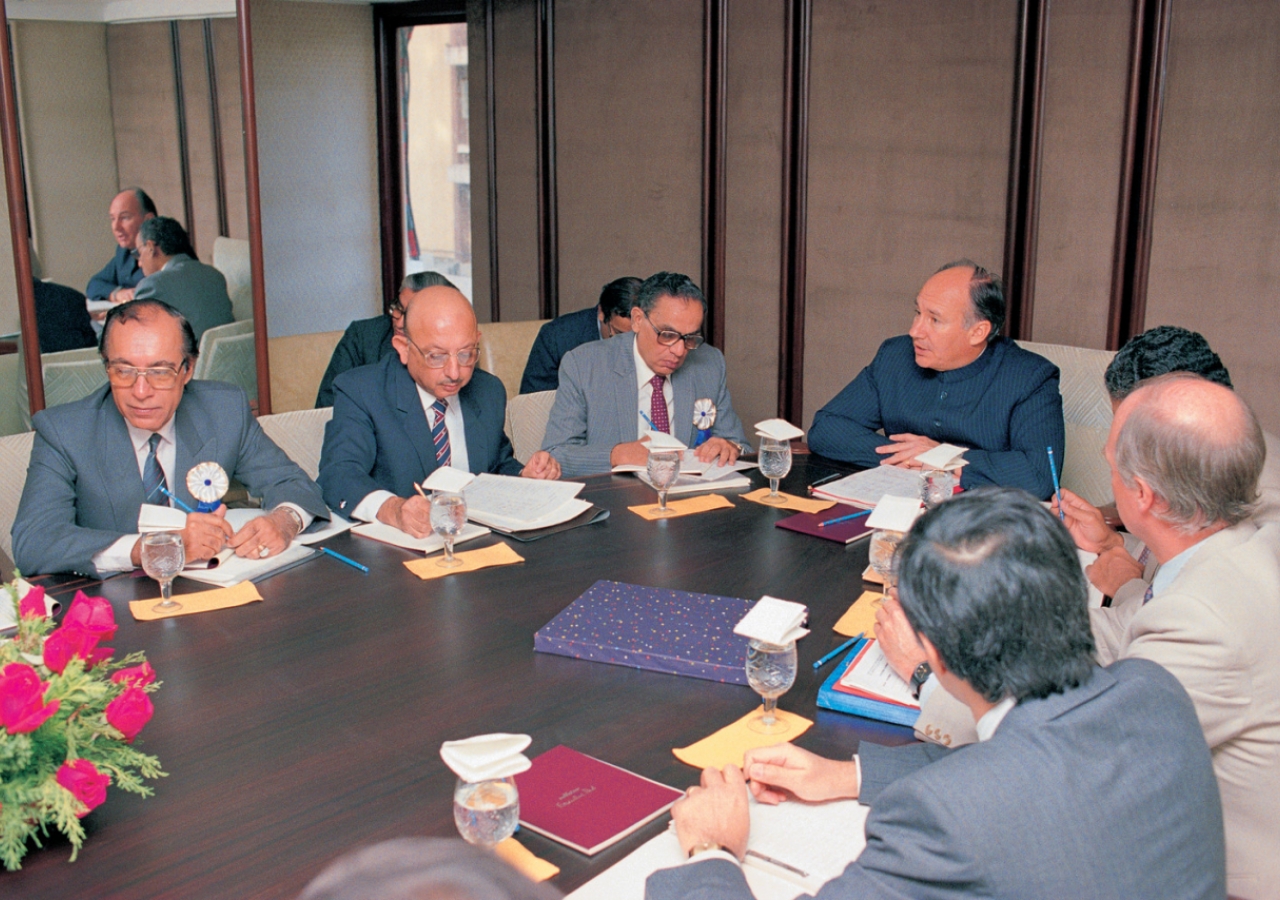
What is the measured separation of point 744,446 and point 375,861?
11.0ft

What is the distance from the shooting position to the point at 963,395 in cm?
399

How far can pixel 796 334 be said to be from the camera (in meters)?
5.91

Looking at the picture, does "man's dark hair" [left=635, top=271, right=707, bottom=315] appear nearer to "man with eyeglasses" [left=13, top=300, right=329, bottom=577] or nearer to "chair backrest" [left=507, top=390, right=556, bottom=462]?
"chair backrest" [left=507, top=390, right=556, bottom=462]

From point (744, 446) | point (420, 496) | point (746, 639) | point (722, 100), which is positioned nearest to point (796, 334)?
point (722, 100)

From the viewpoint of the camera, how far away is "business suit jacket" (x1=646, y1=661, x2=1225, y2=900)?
1.29m

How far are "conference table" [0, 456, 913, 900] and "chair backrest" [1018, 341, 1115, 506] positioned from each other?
1.47m

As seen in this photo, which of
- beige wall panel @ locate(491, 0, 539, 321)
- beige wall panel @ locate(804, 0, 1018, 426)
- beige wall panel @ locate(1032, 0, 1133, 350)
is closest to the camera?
beige wall panel @ locate(1032, 0, 1133, 350)

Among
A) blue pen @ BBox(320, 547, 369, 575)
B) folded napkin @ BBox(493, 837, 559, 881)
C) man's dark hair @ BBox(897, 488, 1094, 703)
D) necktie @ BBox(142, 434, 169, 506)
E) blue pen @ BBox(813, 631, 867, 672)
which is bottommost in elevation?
folded napkin @ BBox(493, 837, 559, 881)

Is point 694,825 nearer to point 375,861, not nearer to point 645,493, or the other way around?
point 375,861

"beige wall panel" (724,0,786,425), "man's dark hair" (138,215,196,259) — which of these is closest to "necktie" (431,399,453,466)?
"man's dark hair" (138,215,196,259)

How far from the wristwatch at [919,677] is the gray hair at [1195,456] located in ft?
1.60

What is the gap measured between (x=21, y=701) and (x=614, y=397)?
111 inches

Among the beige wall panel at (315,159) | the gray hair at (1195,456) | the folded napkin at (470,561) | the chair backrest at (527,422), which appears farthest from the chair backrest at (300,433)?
the beige wall panel at (315,159)

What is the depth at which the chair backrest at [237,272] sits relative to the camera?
518 cm
